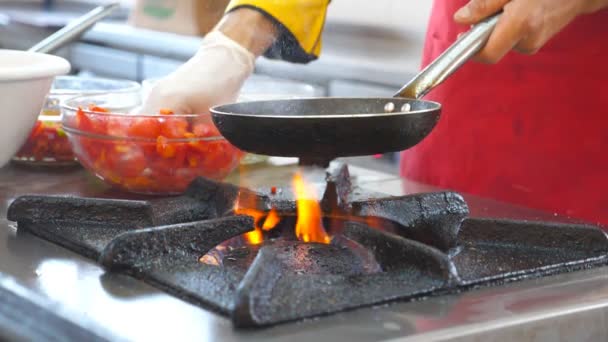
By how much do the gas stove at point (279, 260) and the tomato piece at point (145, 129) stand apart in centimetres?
16

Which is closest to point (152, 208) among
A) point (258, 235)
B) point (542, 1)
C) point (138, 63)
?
point (258, 235)

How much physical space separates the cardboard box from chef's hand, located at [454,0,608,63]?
1.15 m

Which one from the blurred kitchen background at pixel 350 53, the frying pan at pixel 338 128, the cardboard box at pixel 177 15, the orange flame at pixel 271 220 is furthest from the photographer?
the cardboard box at pixel 177 15

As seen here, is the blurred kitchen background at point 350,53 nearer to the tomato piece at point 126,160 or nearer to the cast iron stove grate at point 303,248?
the tomato piece at point 126,160

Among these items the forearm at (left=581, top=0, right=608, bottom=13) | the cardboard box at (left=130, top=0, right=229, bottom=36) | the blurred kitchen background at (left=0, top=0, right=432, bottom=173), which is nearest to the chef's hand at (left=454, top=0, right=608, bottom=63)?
the forearm at (left=581, top=0, right=608, bottom=13)

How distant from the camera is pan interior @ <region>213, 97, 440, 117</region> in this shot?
1135 mm

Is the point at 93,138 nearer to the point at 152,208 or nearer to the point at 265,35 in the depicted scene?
the point at 152,208

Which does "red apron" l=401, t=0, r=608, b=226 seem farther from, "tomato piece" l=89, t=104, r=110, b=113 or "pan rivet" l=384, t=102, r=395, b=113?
"tomato piece" l=89, t=104, r=110, b=113

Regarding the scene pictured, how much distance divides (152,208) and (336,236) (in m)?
0.23

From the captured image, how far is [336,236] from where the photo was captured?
105 centimetres

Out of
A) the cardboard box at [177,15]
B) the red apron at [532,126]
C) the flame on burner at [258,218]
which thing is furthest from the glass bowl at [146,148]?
the cardboard box at [177,15]

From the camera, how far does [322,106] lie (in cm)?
121

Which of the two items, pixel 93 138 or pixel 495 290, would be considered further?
pixel 93 138

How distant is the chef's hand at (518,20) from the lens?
1.18 metres
